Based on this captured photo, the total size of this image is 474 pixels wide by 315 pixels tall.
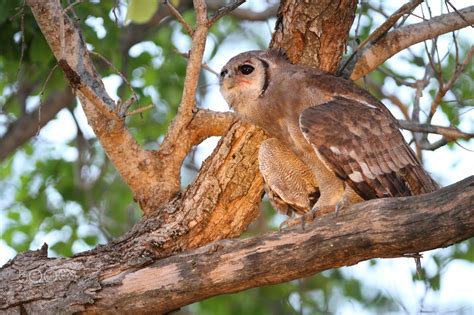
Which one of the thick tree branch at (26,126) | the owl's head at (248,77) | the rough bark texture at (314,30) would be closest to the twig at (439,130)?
the rough bark texture at (314,30)

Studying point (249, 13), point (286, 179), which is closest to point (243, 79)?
point (286, 179)

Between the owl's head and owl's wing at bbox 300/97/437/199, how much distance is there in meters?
0.53

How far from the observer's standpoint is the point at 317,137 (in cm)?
508

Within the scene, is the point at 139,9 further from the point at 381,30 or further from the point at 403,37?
the point at 403,37

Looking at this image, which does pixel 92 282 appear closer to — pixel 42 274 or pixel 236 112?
pixel 42 274

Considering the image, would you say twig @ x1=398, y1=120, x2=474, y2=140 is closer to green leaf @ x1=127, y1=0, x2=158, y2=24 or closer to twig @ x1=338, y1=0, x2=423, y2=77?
twig @ x1=338, y1=0, x2=423, y2=77

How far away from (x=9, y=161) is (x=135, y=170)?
4682mm

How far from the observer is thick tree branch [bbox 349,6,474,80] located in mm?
6098

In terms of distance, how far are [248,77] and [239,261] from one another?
4.71 feet

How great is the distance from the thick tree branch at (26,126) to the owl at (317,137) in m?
3.15

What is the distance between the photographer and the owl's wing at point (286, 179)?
18.3ft

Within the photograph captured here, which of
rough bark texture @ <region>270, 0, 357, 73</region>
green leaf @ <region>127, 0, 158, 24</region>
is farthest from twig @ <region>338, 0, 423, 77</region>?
green leaf @ <region>127, 0, 158, 24</region>

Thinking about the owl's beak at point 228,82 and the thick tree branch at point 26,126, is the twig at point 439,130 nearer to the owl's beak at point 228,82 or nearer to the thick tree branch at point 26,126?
the owl's beak at point 228,82

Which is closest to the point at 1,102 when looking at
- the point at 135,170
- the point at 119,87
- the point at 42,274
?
the point at 119,87
